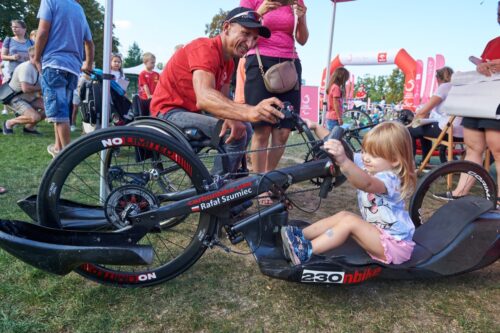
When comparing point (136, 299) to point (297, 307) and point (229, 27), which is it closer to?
point (297, 307)

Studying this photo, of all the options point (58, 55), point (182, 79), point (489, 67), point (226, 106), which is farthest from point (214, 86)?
point (489, 67)

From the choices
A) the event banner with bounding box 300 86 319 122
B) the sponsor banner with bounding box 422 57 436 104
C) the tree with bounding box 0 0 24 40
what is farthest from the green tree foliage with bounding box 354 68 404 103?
the tree with bounding box 0 0 24 40

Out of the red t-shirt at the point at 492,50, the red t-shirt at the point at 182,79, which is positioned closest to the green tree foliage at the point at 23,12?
the red t-shirt at the point at 182,79

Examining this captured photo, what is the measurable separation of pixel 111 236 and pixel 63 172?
39 cm

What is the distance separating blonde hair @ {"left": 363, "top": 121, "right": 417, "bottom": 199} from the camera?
6.49 ft

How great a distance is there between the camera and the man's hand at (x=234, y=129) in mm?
2537

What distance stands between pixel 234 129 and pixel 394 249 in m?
1.33

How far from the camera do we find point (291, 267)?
1810 millimetres

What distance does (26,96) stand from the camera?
6.44m

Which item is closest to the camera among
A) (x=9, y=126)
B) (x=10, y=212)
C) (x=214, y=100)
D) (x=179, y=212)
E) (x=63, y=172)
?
(x=63, y=172)

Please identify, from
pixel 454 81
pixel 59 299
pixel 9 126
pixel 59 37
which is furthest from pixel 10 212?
pixel 9 126

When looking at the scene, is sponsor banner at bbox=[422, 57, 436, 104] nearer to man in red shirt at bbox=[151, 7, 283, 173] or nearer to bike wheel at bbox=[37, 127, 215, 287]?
man in red shirt at bbox=[151, 7, 283, 173]

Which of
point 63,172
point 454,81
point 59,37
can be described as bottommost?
point 63,172

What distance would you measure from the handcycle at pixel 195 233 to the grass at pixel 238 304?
0.13 metres
